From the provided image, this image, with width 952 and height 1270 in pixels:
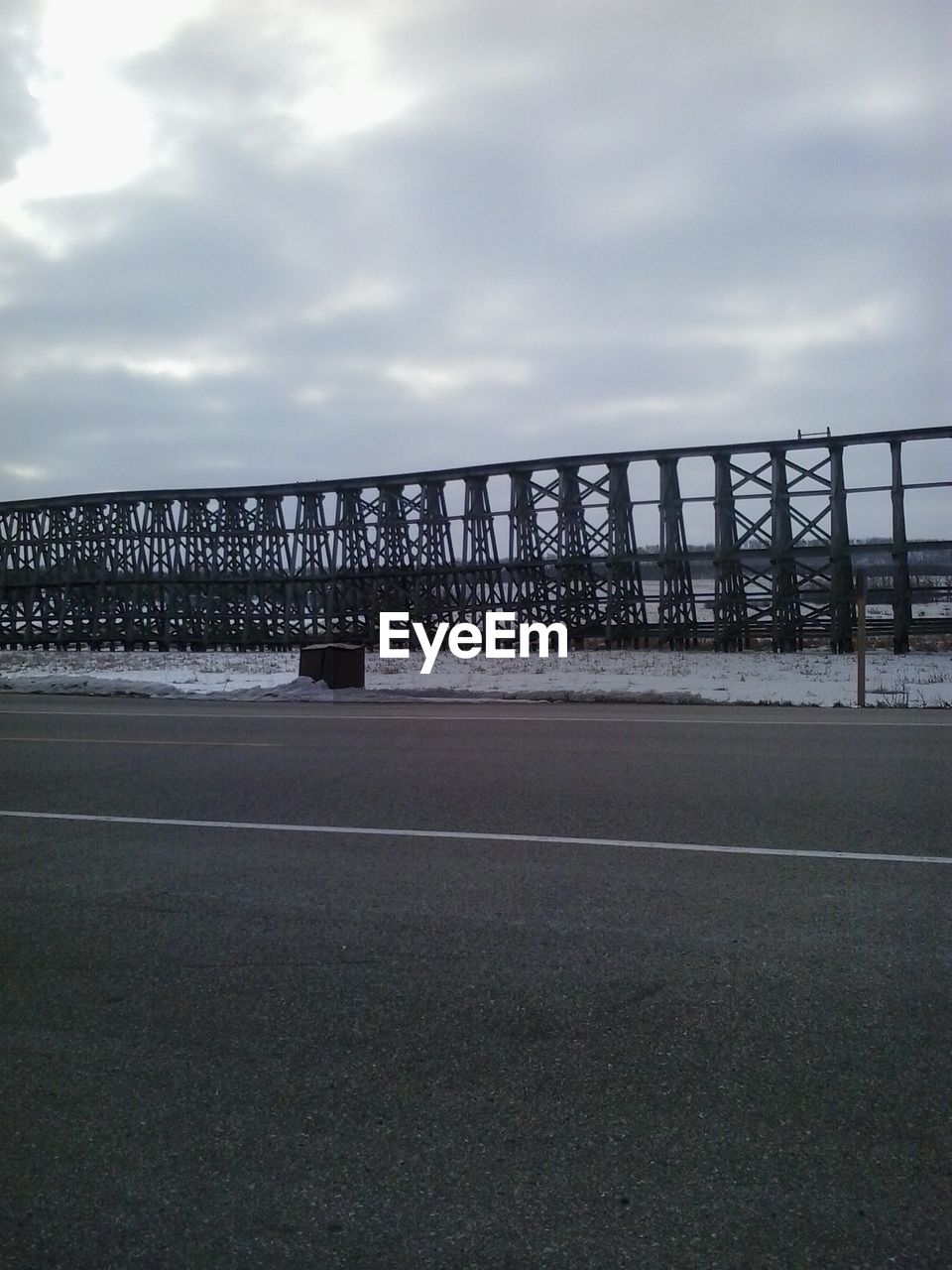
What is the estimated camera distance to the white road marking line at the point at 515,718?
1317cm

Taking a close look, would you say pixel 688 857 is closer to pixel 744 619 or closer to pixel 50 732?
pixel 50 732

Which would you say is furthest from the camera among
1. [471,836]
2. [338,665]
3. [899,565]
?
[899,565]

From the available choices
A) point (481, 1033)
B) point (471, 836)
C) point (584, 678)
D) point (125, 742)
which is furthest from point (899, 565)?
point (481, 1033)

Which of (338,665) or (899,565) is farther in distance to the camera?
(899,565)

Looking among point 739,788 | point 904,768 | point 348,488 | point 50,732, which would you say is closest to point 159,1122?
point 739,788

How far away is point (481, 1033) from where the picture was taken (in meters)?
3.93

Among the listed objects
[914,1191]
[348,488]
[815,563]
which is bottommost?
[914,1191]

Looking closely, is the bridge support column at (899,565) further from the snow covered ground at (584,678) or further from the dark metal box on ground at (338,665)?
the dark metal box on ground at (338,665)

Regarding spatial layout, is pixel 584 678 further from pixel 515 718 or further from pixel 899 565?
pixel 899 565

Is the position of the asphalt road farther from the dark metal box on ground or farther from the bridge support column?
the bridge support column

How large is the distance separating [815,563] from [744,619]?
2.82 m

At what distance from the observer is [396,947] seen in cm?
488

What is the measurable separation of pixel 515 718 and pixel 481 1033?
10749 millimetres

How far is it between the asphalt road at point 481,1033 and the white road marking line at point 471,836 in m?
0.05
